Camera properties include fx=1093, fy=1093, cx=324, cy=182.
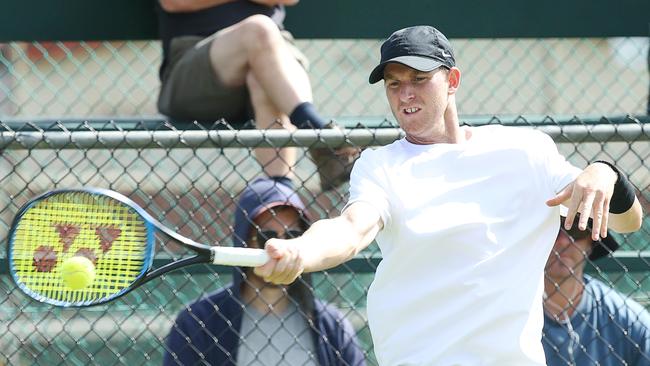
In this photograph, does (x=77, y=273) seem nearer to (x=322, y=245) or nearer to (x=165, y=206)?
(x=322, y=245)

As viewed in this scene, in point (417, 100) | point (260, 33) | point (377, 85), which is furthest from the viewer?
point (377, 85)

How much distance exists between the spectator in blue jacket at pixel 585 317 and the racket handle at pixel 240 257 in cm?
173

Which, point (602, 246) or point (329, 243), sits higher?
point (329, 243)

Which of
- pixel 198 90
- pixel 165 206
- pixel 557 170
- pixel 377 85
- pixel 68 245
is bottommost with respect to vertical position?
pixel 165 206

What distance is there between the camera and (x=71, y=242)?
9.06ft

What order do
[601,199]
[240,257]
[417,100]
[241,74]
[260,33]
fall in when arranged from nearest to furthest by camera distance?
1. [240,257]
2. [601,199]
3. [417,100]
4. [260,33]
5. [241,74]

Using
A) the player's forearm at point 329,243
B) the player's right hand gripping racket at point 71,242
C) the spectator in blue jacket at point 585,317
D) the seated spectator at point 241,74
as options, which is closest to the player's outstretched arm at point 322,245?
the player's forearm at point 329,243

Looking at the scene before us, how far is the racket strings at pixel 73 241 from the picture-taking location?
2715 mm

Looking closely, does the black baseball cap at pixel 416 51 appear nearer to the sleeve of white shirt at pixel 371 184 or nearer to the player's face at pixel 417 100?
the player's face at pixel 417 100

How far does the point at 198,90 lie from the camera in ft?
14.2

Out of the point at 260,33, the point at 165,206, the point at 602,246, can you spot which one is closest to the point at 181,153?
the point at 165,206

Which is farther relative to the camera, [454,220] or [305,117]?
[305,117]

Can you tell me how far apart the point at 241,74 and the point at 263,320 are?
1.03 metres

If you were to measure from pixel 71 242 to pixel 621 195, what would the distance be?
136 centimetres
